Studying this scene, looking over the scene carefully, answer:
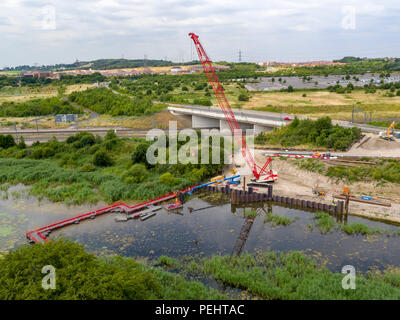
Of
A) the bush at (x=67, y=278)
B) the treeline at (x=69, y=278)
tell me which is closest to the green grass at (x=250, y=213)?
the treeline at (x=69, y=278)

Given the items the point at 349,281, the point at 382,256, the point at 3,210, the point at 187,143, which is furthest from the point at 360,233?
the point at 3,210

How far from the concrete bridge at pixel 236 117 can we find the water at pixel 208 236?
2447cm

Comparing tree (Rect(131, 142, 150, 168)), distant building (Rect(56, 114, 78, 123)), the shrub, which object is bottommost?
the shrub

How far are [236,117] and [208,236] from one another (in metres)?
33.6

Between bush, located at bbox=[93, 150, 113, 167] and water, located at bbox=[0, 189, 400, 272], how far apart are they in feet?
38.0

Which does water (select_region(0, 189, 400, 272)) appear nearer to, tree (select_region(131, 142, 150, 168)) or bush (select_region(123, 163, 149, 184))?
bush (select_region(123, 163, 149, 184))

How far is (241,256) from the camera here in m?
21.2

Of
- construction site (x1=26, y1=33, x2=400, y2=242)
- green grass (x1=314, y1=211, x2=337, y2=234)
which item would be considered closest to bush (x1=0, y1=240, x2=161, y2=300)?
construction site (x1=26, y1=33, x2=400, y2=242)

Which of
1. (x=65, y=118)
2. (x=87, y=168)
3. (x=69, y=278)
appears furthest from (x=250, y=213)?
(x=65, y=118)

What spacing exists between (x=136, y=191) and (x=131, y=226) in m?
6.21

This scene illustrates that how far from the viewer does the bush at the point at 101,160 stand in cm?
4125

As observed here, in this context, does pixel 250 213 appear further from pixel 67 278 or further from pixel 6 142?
pixel 6 142

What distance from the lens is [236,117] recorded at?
55.2 meters

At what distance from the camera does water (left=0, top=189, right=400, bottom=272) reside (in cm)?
2173
